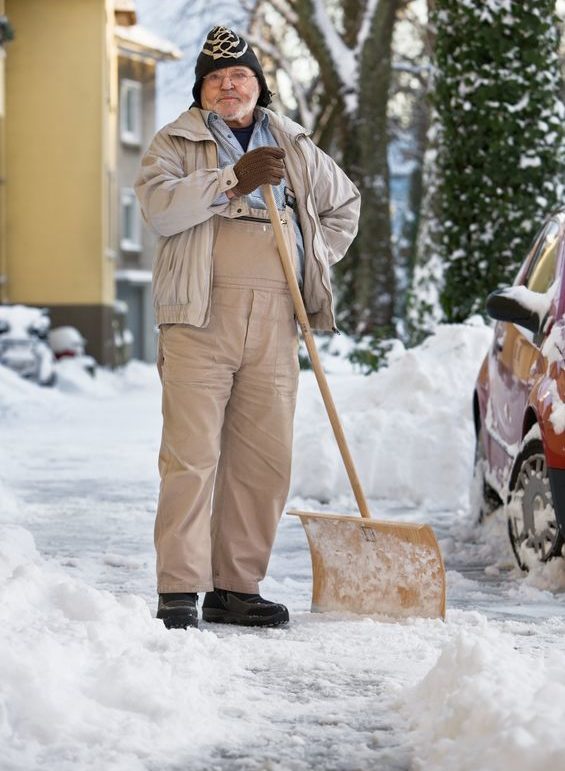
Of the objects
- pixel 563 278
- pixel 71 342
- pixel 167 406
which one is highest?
pixel 563 278

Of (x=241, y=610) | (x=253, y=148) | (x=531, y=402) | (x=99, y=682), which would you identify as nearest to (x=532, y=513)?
(x=531, y=402)

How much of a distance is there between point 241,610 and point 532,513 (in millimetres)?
1510

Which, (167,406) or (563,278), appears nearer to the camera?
(167,406)

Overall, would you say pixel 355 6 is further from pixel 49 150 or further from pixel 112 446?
pixel 112 446

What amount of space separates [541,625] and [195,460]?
4.41 ft

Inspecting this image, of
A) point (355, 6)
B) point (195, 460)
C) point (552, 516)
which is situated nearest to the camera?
point (195, 460)

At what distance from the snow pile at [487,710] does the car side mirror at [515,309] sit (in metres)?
2.69

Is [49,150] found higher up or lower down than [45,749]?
higher up

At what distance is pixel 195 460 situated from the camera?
5.45 metres

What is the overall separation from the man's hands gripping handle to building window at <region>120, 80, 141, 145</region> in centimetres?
3582

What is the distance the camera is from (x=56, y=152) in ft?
103

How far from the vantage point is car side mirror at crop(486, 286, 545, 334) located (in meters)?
6.77

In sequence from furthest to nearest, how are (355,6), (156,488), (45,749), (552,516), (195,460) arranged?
1. (355,6)
2. (156,488)
3. (552,516)
4. (195,460)
5. (45,749)

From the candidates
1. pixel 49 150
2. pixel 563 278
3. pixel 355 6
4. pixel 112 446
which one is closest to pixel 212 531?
pixel 563 278
